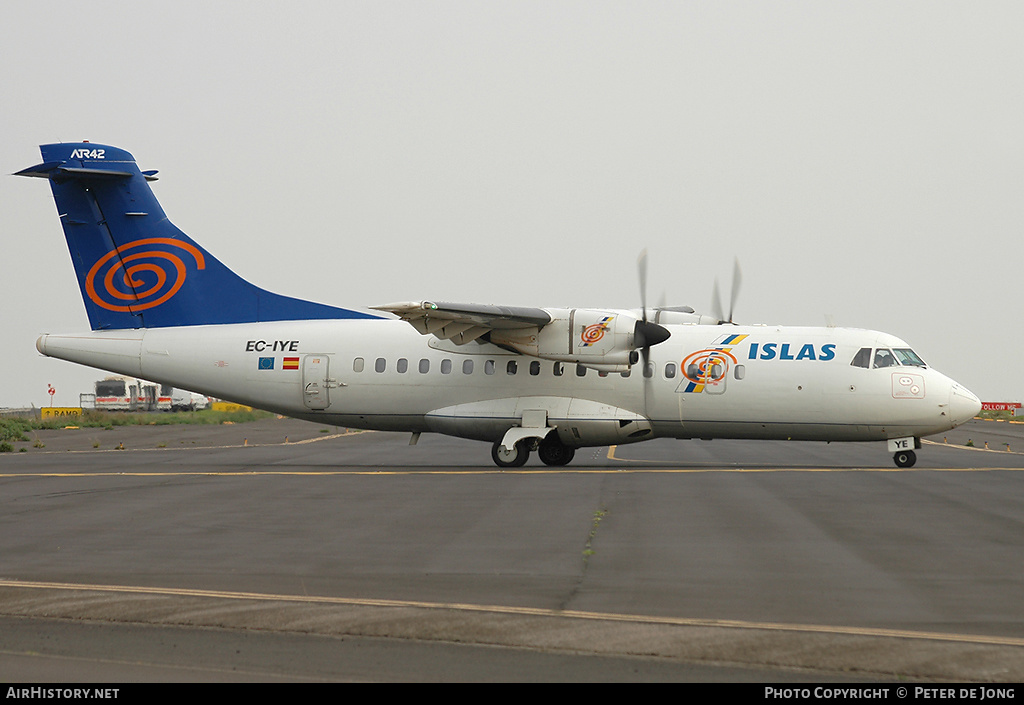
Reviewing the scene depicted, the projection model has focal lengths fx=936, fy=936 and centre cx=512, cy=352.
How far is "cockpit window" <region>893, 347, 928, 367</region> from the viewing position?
2437 cm

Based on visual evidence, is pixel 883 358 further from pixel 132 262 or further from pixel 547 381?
pixel 132 262

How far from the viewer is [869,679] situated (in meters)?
6.20

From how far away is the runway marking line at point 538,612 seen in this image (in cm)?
727

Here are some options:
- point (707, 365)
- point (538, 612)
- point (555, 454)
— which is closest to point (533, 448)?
point (555, 454)

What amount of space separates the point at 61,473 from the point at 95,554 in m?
12.4

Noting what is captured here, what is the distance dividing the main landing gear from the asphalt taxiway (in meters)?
4.10

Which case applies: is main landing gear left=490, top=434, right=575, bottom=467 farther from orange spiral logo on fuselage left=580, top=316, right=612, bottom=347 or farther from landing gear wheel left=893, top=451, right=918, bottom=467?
landing gear wheel left=893, top=451, right=918, bottom=467

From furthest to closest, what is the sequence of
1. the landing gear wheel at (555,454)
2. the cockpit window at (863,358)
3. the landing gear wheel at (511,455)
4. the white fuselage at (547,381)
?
the landing gear wheel at (555,454)
the landing gear wheel at (511,455)
the cockpit window at (863,358)
the white fuselage at (547,381)

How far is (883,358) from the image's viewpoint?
24.2 m

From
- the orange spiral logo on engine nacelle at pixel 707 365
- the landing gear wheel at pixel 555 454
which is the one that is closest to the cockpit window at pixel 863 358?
the orange spiral logo on engine nacelle at pixel 707 365

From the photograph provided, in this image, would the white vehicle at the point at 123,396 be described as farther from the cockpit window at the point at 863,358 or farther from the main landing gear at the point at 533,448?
the cockpit window at the point at 863,358

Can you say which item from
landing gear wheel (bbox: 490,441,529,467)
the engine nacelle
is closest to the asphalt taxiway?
landing gear wheel (bbox: 490,441,529,467)

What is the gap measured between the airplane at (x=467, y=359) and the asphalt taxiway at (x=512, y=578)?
3823 millimetres

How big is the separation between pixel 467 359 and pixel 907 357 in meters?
11.7
